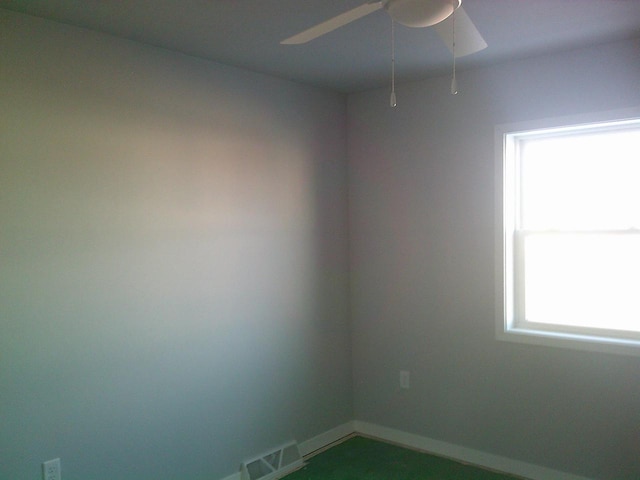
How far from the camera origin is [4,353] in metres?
2.30

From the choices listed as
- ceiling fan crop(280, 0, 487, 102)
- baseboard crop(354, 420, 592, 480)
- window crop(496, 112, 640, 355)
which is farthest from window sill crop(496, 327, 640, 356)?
ceiling fan crop(280, 0, 487, 102)

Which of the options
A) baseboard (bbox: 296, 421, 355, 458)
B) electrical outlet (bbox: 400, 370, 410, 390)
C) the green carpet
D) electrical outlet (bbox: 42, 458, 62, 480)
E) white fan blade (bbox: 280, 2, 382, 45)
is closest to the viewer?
white fan blade (bbox: 280, 2, 382, 45)

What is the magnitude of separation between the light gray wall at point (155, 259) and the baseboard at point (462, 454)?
1.15 ft

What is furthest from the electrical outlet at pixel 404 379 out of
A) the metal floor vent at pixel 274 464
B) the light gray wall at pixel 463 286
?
the metal floor vent at pixel 274 464

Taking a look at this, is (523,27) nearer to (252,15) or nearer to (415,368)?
(252,15)

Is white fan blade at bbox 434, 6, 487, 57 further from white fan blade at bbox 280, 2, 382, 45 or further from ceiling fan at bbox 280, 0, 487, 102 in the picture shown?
white fan blade at bbox 280, 2, 382, 45

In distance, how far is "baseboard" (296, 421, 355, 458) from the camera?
366 cm

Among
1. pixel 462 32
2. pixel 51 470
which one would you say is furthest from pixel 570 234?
pixel 51 470

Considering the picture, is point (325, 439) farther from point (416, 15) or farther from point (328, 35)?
point (416, 15)

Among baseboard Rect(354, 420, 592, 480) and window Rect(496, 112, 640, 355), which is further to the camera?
baseboard Rect(354, 420, 592, 480)

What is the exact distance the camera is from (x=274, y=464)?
338 cm

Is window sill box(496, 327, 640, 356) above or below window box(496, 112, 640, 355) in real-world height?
below

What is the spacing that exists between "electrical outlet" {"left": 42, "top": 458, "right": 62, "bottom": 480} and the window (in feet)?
8.29

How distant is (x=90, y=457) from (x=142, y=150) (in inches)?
60.3
